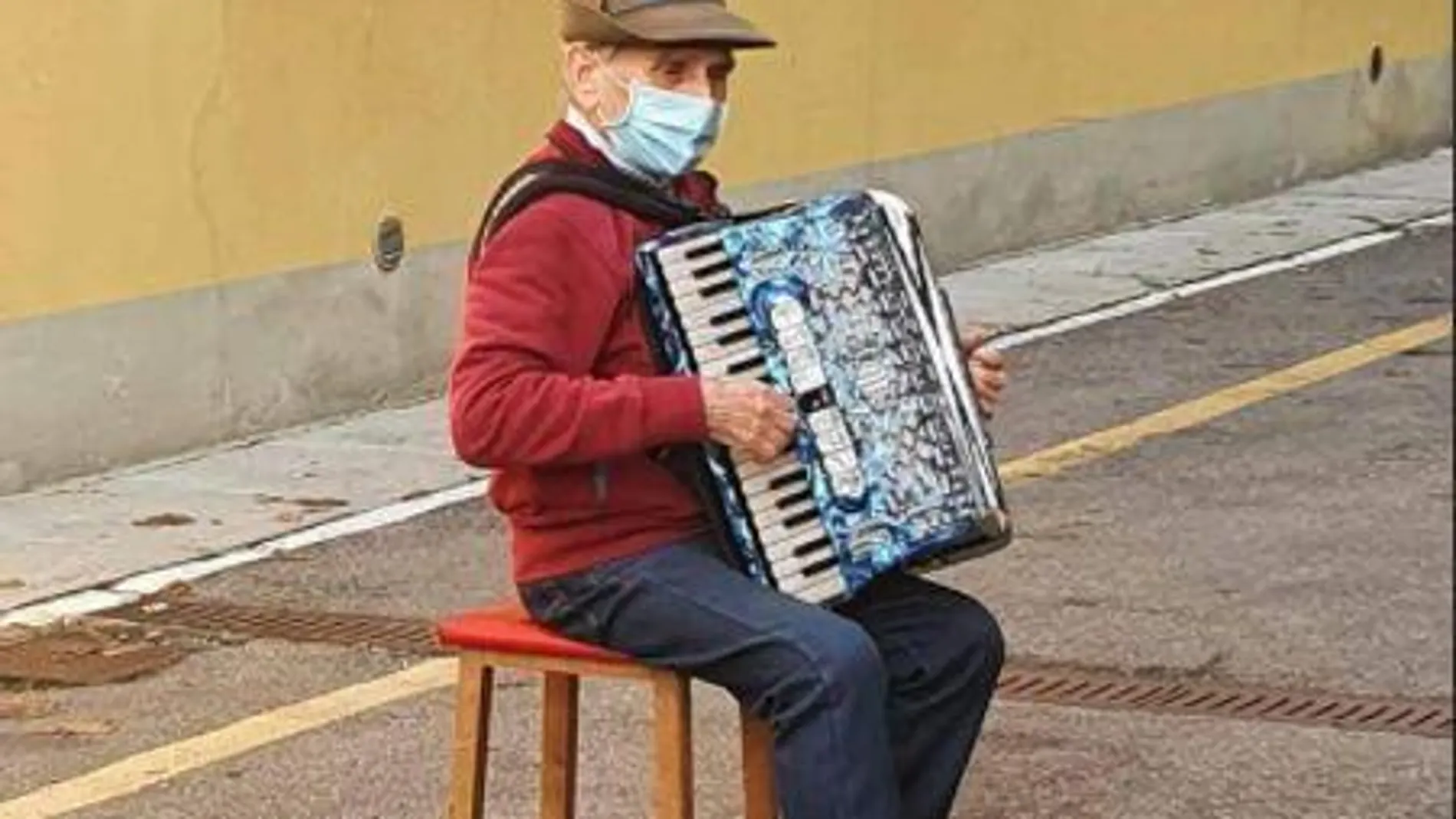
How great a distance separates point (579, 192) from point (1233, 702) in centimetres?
261

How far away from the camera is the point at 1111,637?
7.31 meters

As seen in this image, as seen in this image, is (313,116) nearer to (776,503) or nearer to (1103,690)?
(1103,690)

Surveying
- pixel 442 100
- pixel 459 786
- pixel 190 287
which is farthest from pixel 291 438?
pixel 459 786

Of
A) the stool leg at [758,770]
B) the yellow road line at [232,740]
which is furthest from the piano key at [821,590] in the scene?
the yellow road line at [232,740]

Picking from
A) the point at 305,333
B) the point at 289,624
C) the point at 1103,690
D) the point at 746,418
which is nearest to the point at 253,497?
the point at 305,333

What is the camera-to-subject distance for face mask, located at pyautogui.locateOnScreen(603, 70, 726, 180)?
4.73 m

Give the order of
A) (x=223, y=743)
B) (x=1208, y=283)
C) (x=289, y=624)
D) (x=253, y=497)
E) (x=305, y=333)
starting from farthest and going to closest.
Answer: (x=1208, y=283) < (x=305, y=333) < (x=253, y=497) < (x=289, y=624) < (x=223, y=743)

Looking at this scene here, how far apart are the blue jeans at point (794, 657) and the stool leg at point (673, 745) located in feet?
0.20

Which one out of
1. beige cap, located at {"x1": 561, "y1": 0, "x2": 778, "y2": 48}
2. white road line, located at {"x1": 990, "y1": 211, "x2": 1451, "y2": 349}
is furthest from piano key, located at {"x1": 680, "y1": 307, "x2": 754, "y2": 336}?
white road line, located at {"x1": 990, "y1": 211, "x2": 1451, "y2": 349}

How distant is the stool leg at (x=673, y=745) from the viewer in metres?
4.71

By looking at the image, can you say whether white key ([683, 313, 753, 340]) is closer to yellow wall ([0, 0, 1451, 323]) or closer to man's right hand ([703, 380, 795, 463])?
man's right hand ([703, 380, 795, 463])

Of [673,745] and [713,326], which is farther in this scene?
[673,745]

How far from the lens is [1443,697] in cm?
670

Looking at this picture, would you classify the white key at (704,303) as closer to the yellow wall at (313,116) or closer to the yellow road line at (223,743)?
the yellow road line at (223,743)
